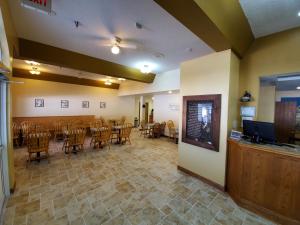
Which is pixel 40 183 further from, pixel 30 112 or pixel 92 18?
pixel 30 112

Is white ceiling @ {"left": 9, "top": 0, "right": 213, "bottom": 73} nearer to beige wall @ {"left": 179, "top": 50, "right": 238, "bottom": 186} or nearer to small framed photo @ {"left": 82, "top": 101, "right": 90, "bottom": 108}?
beige wall @ {"left": 179, "top": 50, "right": 238, "bottom": 186}

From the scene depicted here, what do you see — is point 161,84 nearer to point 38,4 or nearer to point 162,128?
point 162,128

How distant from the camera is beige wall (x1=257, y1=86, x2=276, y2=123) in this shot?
337 cm

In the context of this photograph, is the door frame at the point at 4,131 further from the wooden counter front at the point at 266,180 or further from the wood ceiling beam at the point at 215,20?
the wooden counter front at the point at 266,180

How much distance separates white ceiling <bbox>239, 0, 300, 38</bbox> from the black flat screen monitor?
1.79 m

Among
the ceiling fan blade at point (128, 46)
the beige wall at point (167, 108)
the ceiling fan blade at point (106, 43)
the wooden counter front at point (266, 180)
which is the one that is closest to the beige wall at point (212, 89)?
the wooden counter front at point (266, 180)

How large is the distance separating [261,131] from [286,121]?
400 cm

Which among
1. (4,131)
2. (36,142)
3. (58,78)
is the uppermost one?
(58,78)

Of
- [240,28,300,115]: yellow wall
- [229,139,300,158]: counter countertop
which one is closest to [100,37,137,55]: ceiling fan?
[240,28,300,115]: yellow wall

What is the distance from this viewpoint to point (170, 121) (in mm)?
7227

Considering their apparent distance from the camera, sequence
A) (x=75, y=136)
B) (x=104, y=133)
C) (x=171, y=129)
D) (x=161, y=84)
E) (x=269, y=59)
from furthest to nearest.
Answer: (x=171, y=129) → (x=161, y=84) → (x=104, y=133) → (x=75, y=136) → (x=269, y=59)

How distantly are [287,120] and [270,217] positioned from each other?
4.53 metres

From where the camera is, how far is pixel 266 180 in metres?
2.18

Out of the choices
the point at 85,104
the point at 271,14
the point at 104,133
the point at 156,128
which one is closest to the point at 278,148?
the point at 271,14
